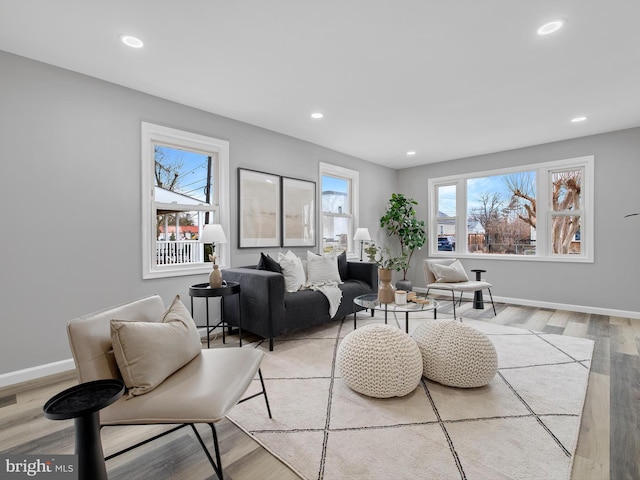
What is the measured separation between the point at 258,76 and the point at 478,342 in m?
2.78

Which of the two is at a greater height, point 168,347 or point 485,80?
point 485,80

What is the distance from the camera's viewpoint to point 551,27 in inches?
84.8

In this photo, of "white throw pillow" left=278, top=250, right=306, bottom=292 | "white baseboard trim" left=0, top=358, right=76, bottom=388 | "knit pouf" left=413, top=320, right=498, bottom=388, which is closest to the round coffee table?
"knit pouf" left=413, top=320, right=498, bottom=388

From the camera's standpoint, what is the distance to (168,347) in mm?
1485

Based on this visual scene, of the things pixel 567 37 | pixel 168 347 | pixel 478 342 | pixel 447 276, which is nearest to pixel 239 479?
pixel 168 347

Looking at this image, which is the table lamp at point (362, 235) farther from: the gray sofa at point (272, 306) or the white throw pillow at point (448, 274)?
the gray sofa at point (272, 306)

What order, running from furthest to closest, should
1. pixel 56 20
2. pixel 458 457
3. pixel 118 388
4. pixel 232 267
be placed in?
pixel 232 267 → pixel 56 20 → pixel 458 457 → pixel 118 388

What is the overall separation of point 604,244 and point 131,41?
584cm

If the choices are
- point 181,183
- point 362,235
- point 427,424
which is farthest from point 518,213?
point 181,183

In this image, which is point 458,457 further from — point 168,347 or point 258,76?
point 258,76

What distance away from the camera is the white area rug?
1.48 meters

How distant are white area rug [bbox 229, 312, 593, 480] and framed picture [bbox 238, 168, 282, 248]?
66.9 inches

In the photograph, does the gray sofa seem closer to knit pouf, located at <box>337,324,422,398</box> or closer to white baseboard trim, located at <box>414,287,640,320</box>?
knit pouf, located at <box>337,324,422,398</box>

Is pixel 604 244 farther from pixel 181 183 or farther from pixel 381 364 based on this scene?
pixel 181 183
